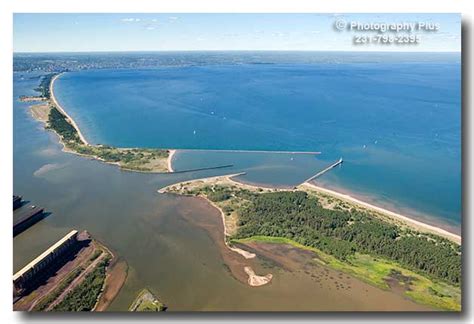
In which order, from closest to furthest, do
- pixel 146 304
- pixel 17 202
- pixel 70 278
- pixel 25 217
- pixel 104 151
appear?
pixel 146 304 < pixel 70 278 < pixel 25 217 < pixel 17 202 < pixel 104 151

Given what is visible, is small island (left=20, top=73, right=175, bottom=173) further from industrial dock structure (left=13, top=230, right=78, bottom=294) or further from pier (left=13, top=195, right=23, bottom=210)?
industrial dock structure (left=13, top=230, right=78, bottom=294)

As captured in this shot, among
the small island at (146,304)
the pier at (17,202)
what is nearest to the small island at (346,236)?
the small island at (146,304)

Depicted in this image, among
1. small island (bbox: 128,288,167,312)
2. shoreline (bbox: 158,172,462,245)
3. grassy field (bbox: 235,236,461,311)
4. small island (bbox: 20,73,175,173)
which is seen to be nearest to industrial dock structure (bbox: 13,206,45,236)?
shoreline (bbox: 158,172,462,245)

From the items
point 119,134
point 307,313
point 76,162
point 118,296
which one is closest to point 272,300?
point 307,313

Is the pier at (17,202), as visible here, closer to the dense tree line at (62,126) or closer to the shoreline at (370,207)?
the shoreline at (370,207)

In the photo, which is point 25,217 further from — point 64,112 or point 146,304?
point 64,112

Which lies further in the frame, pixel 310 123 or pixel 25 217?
pixel 310 123

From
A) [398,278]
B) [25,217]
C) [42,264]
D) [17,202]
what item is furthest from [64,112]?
[398,278]
